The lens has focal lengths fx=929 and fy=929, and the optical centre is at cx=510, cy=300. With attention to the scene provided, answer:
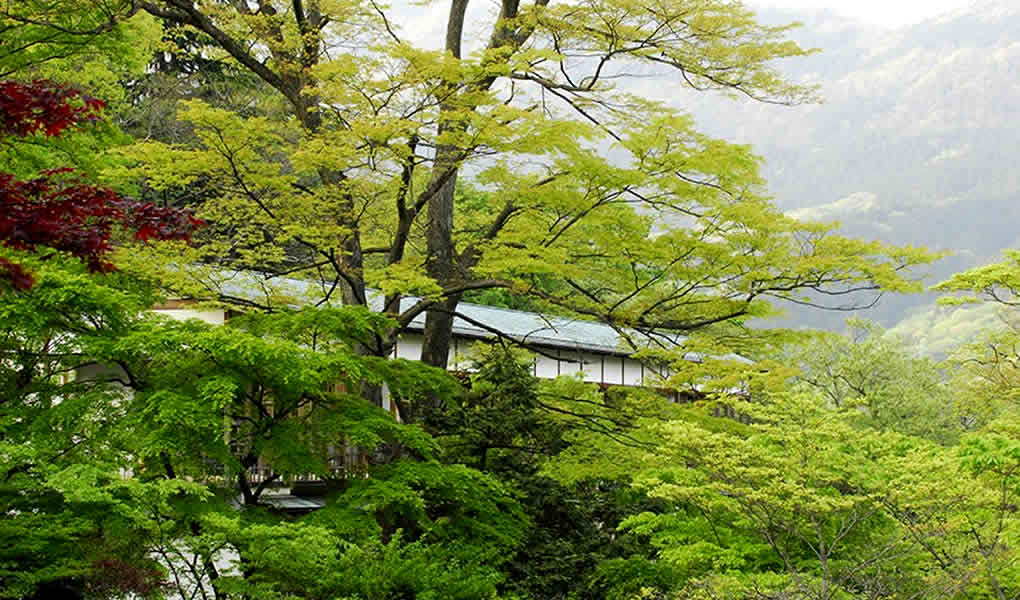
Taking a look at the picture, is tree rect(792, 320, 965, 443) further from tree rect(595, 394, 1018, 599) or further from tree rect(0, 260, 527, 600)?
tree rect(0, 260, 527, 600)

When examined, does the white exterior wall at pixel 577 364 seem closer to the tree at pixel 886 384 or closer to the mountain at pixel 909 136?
the tree at pixel 886 384

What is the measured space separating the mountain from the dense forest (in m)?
90.0

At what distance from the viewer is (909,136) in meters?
132

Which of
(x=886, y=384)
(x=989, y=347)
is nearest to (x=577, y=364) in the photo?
(x=989, y=347)

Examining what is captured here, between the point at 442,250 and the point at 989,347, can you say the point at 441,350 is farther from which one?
the point at 989,347

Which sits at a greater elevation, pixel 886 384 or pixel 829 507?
pixel 886 384

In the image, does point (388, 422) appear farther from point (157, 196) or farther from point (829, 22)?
point (829, 22)

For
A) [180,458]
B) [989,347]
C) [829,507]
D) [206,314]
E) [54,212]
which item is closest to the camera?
[54,212]

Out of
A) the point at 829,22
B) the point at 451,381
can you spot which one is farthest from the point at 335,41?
the point at 829,22

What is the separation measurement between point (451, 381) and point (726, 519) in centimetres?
323

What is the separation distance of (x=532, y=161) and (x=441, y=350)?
351 cm

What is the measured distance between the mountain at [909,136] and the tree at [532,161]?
89.9 meters

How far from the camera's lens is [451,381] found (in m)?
8.72

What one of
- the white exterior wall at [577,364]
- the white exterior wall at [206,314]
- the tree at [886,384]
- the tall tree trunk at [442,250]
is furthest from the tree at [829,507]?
the tree at [886,384]
